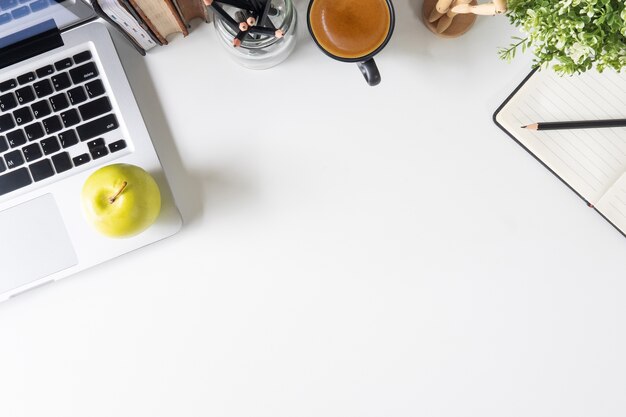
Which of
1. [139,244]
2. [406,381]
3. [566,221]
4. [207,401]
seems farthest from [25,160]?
[566,221]

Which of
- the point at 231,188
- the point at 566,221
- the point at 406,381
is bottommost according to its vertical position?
the point at 406,381

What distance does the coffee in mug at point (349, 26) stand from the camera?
67cm

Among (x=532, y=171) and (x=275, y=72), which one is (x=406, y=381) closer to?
(x=532, y=171)

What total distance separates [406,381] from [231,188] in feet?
1.19

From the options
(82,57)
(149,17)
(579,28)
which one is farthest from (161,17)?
(579,28)

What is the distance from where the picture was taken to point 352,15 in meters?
0.68

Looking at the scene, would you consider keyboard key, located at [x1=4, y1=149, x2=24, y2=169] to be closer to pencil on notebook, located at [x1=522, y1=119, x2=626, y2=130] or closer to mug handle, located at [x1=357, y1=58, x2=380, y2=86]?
mug handle, located at [x1=357, y1=58, x2=380, y2=86]

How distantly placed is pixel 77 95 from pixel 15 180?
0.14 meters

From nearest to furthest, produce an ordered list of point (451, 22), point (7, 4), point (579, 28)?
point (579, 28), point (7, 4), point (451, 22)

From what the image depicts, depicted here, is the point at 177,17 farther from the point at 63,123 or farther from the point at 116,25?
the point at 63,123

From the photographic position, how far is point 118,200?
66 centimetres

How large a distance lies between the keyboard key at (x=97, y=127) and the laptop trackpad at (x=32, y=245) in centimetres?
10

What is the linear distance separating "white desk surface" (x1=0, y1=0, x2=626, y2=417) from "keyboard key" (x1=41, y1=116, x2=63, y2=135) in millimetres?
114

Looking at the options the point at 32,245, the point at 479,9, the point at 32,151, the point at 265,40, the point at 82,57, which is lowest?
the point at 32,245
